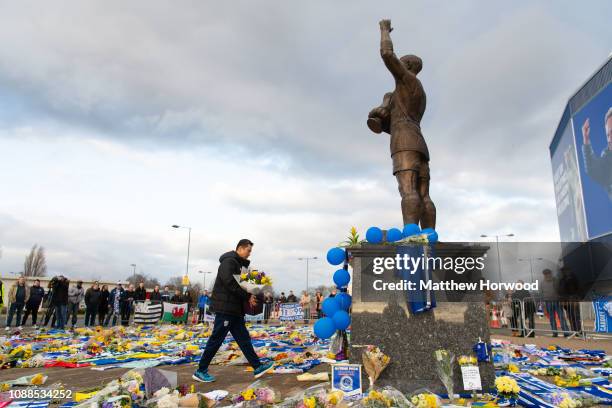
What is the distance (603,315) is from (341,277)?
379 inches

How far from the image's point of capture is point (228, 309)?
5.28 metres

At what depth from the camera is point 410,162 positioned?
595 cm

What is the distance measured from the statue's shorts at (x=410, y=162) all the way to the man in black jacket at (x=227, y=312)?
106 inches

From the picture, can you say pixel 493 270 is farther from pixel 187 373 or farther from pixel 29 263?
pixel 29 263

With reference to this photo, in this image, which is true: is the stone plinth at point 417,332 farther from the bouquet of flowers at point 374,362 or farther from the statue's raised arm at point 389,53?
the statue's raised arm at point 389,53

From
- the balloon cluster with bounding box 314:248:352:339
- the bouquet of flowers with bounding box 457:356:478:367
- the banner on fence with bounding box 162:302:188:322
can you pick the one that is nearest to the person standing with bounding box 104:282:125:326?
the banner on fence with bounding box 162:302:188:322

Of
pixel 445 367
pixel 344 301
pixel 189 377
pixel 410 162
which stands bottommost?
pixel 189 377

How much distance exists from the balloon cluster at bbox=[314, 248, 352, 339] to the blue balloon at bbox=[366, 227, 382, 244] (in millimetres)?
768

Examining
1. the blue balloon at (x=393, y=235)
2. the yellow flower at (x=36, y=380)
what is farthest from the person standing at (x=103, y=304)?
the blue balloon at (x=393, y=235)

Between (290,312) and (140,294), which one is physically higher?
(140,294)

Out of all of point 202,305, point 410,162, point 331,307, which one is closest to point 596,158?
point 202,305

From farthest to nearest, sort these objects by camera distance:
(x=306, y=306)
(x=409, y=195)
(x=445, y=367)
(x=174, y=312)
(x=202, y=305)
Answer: (x=306, y=306)
(x=202, y=305)
(x=174, y=312)
(x=409, y=195)
(x=445, y=367)

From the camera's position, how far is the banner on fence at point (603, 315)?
10643 mm

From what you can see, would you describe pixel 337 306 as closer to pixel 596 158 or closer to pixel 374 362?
pixel 374 362
